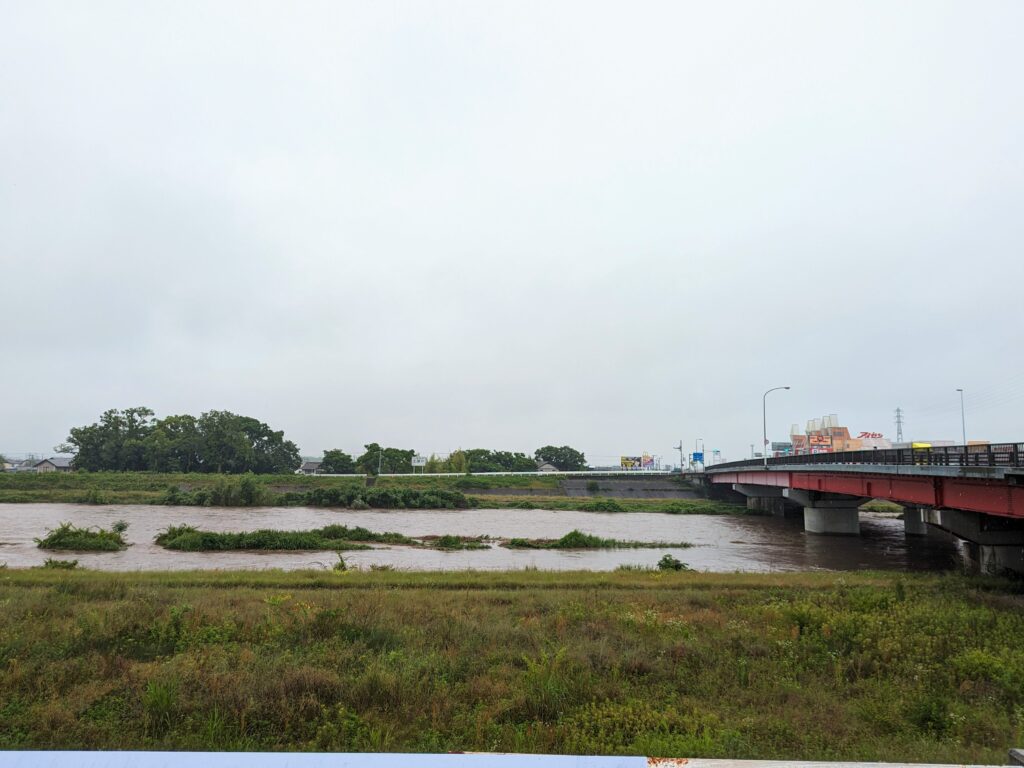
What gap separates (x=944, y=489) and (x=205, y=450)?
110m

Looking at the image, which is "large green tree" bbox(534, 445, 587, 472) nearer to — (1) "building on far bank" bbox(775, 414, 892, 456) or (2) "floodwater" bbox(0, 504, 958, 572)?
(1) "building on far bank" bbox(775, 414, 892, 456)

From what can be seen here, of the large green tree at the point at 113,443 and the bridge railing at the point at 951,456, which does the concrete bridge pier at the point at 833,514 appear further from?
the large green tree at the point at 113,443

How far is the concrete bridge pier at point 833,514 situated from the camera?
45.8 m

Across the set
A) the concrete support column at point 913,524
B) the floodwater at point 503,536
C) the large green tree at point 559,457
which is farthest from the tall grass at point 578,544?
the large green tree at point 559,457

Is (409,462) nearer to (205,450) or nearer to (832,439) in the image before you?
(205,450)

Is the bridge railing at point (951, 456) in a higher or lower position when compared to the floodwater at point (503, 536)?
higher

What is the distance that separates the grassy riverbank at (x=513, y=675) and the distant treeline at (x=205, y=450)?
332 ft

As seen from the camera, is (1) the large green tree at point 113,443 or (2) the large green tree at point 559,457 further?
(2) the large green tree at point 559,457

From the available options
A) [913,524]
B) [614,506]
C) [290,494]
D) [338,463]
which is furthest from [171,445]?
[913,524]

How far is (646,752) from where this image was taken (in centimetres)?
574

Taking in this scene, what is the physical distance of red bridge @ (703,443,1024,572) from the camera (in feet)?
66.5

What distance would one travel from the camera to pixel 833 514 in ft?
153

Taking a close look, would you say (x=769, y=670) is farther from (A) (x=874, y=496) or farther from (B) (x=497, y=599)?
(A) (x=874, y=496)

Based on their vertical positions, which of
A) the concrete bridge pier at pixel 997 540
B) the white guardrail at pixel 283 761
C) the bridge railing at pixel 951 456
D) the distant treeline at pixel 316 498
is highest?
the bridge railing at pixel 951 456
